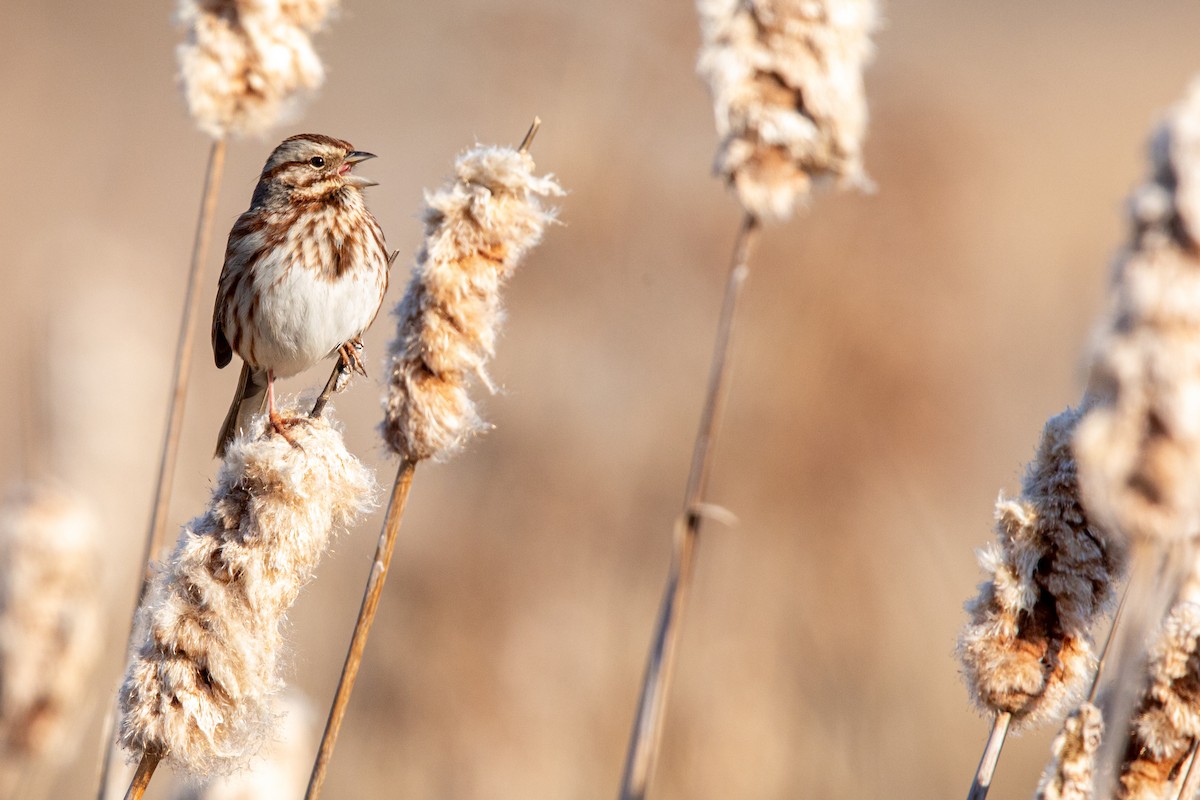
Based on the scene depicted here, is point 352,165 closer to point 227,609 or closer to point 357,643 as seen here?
point 227,609

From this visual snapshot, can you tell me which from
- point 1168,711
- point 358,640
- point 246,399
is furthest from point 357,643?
point 246,399

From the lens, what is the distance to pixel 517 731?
5.78m

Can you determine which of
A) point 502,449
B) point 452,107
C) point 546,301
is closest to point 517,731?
point 502,449

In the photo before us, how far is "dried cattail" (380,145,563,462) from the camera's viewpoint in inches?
87.7

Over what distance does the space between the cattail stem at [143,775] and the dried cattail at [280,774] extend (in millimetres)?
626

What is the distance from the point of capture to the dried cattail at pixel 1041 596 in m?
2.17

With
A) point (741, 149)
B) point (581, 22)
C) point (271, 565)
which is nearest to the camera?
point (741, 149)

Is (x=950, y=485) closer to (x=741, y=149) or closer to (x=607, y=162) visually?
(x=607, y=162)

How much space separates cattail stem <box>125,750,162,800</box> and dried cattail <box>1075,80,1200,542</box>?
1543 mm

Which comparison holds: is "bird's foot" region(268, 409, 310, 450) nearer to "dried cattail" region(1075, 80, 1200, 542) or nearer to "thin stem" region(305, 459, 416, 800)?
"thin stem" region(305, 459, 416, 800)

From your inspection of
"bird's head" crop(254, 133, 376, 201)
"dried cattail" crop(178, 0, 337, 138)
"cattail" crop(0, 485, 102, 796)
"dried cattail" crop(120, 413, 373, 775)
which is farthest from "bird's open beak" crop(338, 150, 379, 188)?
"dried cattail" crop(120, 413, 373, 775)

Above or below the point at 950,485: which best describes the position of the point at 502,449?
below

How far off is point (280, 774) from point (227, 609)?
3.45 ft

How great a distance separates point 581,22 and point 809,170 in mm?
4566
